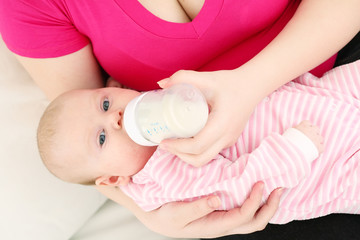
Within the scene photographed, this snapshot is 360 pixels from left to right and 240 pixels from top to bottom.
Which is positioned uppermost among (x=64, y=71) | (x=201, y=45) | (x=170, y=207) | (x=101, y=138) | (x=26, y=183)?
(x=201, y=45)

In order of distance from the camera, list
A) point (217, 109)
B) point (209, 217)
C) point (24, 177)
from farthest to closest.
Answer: point (24, 177), point (209, 217), point (217, 109)

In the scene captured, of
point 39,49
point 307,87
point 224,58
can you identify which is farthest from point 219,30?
point 39,49

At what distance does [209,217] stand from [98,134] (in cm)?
41

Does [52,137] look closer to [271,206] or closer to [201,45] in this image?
[201,45]

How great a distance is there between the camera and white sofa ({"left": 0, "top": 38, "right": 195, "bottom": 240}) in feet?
4.33

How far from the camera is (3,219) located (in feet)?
4.23

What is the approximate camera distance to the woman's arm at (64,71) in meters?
1.15

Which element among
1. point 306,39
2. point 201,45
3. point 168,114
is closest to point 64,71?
point 201,45

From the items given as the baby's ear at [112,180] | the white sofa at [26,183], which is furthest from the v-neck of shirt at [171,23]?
the white sofa at [26,183]

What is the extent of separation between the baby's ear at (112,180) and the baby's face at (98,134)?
3cm

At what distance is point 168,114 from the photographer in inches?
30.6

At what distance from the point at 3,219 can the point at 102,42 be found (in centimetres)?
72

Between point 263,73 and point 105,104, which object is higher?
point 263,73

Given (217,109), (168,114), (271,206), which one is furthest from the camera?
(271,206)
